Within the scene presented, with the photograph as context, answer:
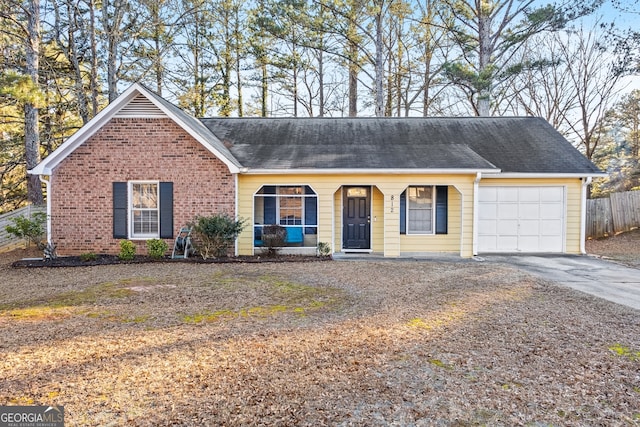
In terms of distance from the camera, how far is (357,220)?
1172cm

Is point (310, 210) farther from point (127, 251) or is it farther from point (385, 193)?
point (127, 251)

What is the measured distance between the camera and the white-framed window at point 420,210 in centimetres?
1159

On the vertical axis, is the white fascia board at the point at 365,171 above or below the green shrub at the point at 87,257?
above

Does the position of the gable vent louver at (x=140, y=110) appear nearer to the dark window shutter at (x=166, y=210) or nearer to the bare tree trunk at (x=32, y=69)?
the dark window shutter at (x=166, y=210)

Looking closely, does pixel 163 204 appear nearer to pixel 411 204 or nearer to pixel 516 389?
pixel 411 204

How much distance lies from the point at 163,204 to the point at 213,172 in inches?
64.1

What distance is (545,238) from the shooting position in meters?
11.5

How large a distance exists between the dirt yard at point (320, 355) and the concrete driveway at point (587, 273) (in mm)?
717

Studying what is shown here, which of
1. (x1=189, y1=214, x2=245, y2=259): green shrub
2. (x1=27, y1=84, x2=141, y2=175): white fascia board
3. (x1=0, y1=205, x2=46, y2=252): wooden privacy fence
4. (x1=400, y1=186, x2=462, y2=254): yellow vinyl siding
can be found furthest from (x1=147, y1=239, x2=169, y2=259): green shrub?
(x1=400, y1=186, x2=462, y2=254): yellow vinyl siding

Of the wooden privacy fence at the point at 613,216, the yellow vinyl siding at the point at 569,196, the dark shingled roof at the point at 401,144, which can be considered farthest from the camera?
the wooden privacy fence at the point at 613,216

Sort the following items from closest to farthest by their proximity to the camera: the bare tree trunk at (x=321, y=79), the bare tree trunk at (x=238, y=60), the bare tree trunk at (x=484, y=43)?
the bare tree trunk at (x=484, y=43)
the bare tree trunk at (x=238, y=60)
the bare tree trunk at (x=321, y=79)

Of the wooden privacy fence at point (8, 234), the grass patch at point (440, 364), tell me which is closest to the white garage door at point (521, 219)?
the grass patch at point (440, 364)

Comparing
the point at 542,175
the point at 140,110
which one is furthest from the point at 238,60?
the point at 542,175

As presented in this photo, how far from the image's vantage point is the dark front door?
11.7 metres
